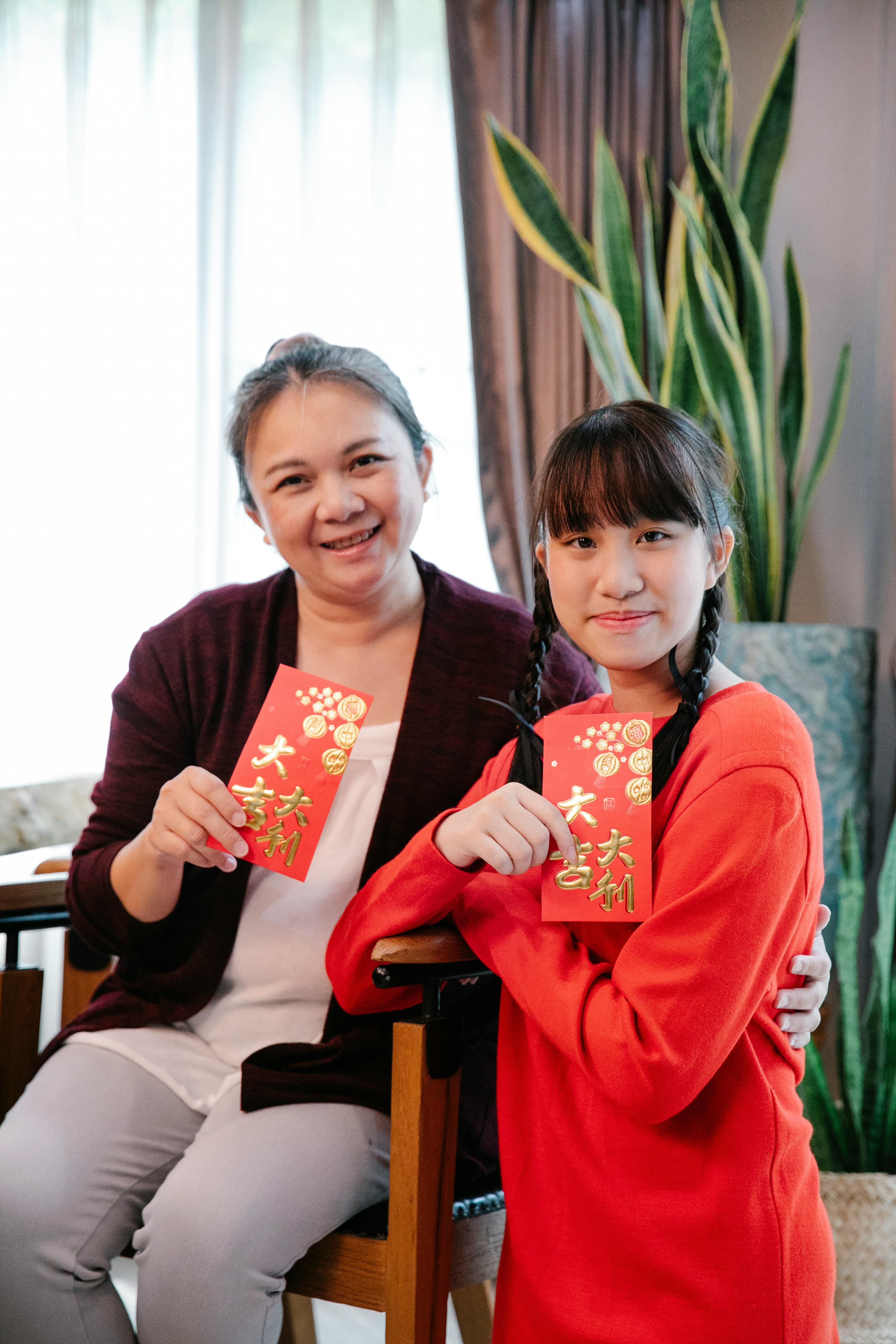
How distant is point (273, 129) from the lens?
8.86 ft

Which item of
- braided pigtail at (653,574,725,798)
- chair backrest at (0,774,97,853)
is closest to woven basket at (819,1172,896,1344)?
braided pigtail at (653,574,725,798)

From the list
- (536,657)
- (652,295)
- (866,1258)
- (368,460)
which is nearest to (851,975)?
(866,1258)

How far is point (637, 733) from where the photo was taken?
0.94 metres

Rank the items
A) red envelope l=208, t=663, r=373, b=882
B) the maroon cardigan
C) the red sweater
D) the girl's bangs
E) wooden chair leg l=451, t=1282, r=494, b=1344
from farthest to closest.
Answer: wooden chair leg l=451, t=1282, r=494, b=1344 < the maroon cardigan < red envelope l=208, t=663, r=373, b=882 < the girl's bangs < the red sweater

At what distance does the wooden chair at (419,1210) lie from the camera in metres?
1.03

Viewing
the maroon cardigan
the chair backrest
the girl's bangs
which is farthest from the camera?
the chair backrest

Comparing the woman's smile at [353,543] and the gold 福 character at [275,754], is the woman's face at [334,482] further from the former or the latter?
the gold 福 character at [275,754]

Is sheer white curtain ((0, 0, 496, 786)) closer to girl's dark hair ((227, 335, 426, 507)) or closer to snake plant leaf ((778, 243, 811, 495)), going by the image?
snake plant leaf ((778, 243, 811, 495))

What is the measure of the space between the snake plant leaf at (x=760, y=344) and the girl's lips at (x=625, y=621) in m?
1.32

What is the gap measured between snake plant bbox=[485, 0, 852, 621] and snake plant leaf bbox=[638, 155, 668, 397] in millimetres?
13

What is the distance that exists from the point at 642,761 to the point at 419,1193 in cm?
49

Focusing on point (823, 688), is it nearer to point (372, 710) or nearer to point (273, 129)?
point (372, 710)

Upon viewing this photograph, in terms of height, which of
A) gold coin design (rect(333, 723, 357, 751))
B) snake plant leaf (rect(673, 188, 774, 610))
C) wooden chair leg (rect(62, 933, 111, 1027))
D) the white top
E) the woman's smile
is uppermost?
snake plant leaf (rect(673, 188, 774, 610))

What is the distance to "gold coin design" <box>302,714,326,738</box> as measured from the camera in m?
1.08
